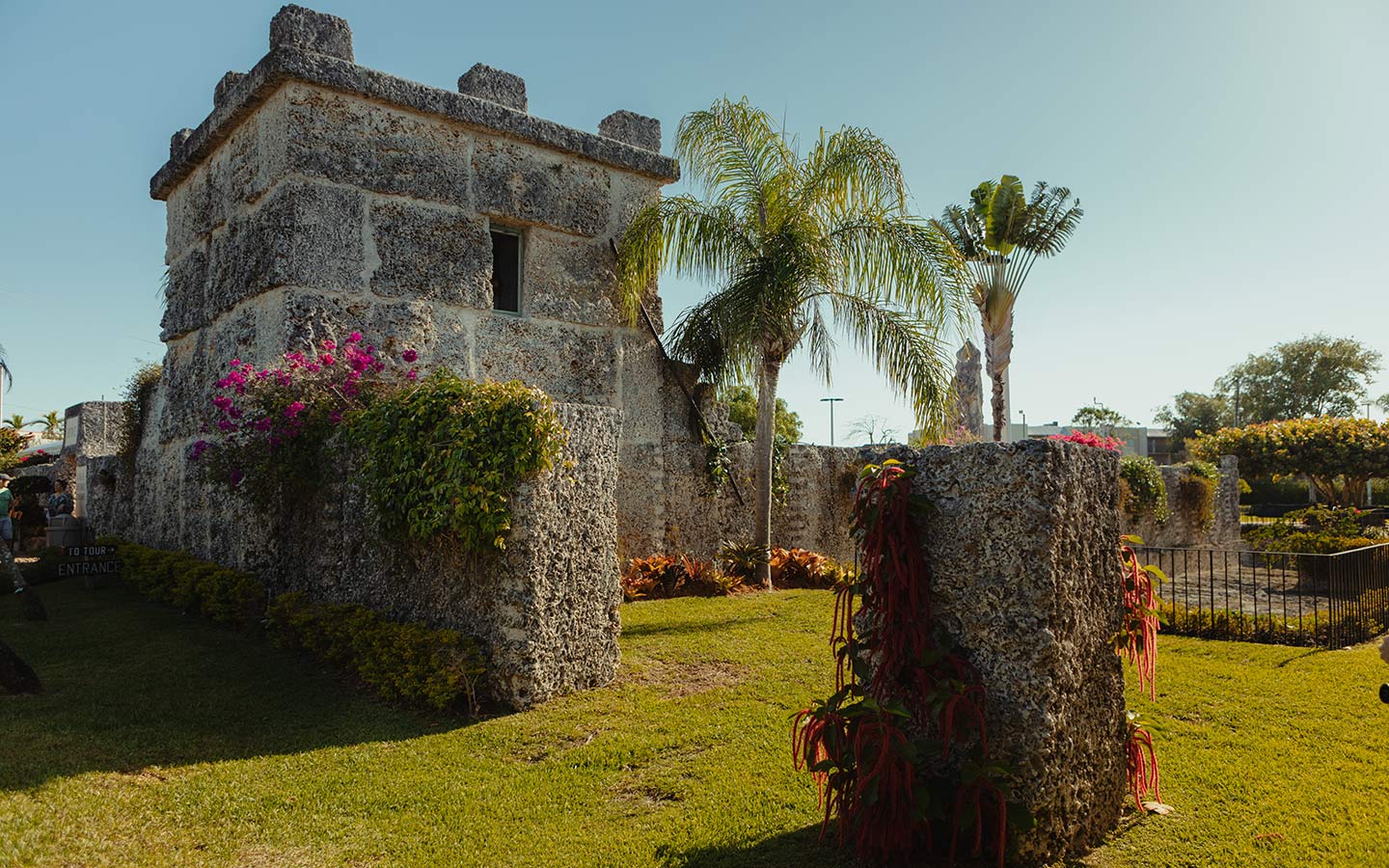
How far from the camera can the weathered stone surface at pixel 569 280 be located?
30.7 feet

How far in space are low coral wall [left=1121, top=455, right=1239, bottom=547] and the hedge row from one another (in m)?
14.7

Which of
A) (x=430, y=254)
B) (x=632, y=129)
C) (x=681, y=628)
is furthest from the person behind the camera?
(x=632, y=129)

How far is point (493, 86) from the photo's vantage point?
9.12 m

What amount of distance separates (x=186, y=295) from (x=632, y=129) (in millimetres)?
5661

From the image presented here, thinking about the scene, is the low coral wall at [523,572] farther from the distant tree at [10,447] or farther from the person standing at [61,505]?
the distant tree at [10,447]

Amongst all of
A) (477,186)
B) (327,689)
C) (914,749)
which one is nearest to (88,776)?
(327,689)

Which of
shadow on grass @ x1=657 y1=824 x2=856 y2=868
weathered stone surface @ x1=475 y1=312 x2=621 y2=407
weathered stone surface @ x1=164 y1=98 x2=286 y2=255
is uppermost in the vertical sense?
weathered stone surface @ x1=164 y1=98 x2=286 y2=255

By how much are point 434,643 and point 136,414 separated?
8603mm

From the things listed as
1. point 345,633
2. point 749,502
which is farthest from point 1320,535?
point 345,633

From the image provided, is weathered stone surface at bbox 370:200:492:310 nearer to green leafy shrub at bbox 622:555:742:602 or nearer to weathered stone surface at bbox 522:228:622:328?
weathered stone surface at bbox 522:228:622:328

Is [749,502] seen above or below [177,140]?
below

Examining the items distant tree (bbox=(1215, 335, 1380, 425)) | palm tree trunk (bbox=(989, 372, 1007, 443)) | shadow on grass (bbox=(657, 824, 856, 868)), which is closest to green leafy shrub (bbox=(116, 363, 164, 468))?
shadow on grass (bbox=(657, 824, 856, 868))

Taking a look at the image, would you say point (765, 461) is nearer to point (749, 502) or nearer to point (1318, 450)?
point (749, 502)

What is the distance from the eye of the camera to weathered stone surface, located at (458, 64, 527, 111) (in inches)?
356
